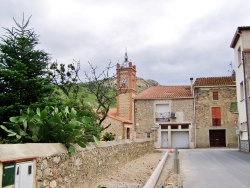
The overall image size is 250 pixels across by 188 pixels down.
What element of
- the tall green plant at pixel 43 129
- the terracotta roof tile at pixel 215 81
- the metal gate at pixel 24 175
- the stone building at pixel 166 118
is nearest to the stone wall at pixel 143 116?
the stone building at pixel 166 118

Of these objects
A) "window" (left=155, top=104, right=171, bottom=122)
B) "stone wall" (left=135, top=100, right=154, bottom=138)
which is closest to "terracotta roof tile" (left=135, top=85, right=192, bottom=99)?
"stone wall" (left=135, top=100, right=154, bottom=138)

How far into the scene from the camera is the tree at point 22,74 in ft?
32.6

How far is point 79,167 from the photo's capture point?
637cm

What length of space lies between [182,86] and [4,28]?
129ft

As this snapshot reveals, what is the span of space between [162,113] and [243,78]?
19600 mm

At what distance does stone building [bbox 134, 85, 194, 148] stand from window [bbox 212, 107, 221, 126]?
2.79 metres

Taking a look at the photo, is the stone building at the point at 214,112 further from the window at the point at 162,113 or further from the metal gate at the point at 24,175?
the metal gate at the point at 24,175

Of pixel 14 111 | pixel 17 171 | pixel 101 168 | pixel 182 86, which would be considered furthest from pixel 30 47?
pixel 182 86

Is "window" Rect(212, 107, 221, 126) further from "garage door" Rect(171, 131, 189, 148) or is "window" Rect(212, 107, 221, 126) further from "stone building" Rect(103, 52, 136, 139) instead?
"stone building" Rect(103, 52, 136, 139)

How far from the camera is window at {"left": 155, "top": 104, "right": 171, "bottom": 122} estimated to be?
43031 mm

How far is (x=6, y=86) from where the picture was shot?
1027cm

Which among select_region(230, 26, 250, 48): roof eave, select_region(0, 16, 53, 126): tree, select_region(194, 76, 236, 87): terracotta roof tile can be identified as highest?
select_region(230, 26, 250, 48): roof eave

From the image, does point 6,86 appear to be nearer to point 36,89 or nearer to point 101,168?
point 36,89

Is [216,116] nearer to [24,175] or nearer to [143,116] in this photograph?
[143,116]
